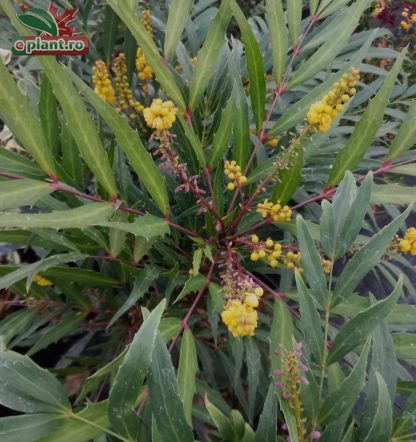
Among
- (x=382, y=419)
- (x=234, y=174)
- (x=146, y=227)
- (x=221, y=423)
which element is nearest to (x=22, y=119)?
(x=146, y=227)

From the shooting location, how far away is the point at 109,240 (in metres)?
0.72

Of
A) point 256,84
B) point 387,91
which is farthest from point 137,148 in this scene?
point 387,91

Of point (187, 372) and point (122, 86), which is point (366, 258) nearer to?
point (187, 372)

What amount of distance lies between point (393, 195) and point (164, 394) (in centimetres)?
45

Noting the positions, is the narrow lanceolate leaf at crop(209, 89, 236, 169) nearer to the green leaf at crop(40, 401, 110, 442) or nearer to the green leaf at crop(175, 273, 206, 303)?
the green leaf at crop(175, 273, 206, 303)

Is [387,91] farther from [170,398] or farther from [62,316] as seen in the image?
[62,316]

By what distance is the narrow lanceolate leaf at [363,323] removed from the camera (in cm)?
47

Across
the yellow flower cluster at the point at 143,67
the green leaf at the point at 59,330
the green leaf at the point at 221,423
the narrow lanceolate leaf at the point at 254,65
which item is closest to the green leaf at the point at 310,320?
the green leaf at the point at 221,423

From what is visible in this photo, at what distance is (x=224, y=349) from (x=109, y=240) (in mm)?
431

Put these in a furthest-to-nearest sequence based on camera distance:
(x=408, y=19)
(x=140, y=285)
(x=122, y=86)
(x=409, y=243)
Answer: (x=408, y=19) → (x=122, y=86) → (x=140, y=285) → (x=409, y=243)

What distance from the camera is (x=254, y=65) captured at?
0.69 meters

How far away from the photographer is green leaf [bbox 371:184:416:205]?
64cm

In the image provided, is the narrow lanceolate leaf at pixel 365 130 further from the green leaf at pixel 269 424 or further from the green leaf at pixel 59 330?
the green leaf at pixel 59 330

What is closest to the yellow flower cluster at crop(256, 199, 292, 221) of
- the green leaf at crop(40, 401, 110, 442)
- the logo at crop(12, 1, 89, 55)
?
the green leaf at crop(40, 401, 110, 442)
